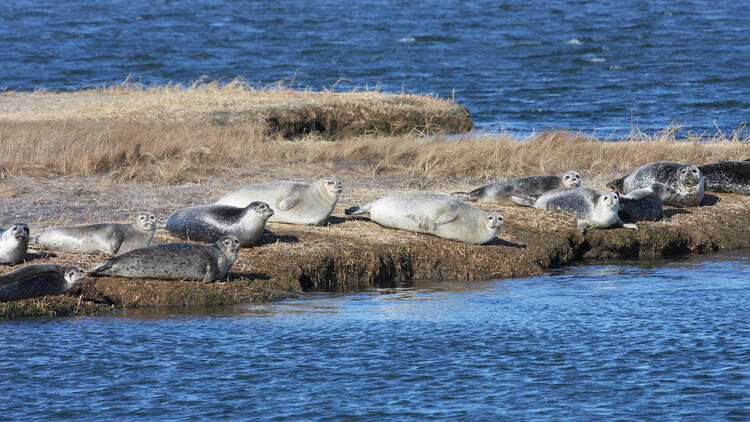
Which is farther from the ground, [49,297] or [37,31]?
[37,31]

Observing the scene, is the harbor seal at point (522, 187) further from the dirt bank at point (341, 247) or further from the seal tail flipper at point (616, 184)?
the seal tail flipper at point (616, 184)

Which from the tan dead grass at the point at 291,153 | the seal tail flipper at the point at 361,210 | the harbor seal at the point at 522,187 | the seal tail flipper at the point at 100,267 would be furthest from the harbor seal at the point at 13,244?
the harbor seal at the point at 522,187

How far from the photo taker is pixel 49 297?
8.62 meters

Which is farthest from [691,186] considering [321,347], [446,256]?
[321,347]

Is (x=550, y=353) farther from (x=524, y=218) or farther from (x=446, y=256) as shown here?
(x=524, y=218)

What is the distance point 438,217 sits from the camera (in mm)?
11320

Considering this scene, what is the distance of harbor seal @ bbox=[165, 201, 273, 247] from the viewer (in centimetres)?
1020

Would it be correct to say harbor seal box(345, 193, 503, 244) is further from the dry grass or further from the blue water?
the blue water

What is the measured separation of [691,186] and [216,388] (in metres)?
8.77

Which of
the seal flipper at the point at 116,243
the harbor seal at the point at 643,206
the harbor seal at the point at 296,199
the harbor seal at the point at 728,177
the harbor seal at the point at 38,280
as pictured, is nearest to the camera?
the harbor seal at the point at 38,280

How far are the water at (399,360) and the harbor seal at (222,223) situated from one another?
3.48 ft

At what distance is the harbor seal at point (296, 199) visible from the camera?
1130 cm

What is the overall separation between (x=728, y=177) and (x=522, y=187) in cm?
344

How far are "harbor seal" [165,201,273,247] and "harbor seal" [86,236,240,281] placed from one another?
79cm
